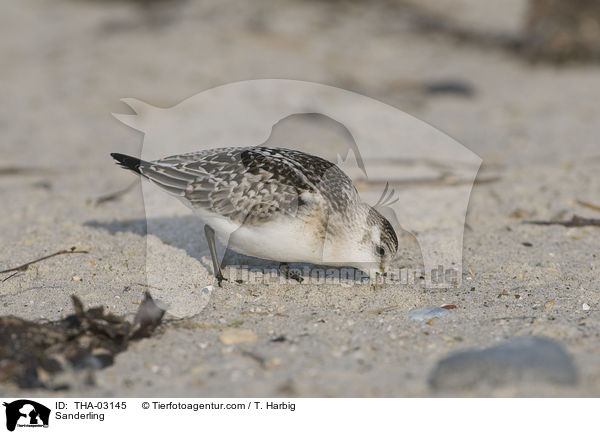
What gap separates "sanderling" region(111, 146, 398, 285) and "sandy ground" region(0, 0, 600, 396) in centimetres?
36

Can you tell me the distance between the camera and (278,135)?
9680 mm

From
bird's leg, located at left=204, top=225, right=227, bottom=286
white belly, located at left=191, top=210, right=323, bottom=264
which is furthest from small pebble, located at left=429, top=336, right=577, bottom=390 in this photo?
bird's leg, located at left=204, top=225, right=227, bottom=286

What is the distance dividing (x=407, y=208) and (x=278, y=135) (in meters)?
3.50

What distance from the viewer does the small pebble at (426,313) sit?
458 centimetres

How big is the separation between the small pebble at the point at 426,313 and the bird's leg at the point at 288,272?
1035 mm

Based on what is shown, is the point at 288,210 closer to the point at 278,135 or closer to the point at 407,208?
the point at 407,208

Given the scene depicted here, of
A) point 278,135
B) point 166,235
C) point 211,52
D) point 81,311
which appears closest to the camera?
point 81,311

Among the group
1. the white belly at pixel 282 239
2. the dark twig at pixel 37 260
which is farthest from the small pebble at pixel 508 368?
the dark twig at pixel 37 260

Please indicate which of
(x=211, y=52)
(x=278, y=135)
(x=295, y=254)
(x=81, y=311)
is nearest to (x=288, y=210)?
(x=295, y=254)

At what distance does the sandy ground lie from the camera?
396 centimetres

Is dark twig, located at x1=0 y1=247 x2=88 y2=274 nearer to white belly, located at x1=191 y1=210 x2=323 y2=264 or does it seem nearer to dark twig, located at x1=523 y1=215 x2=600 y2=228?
white belly, located at x1=191 y1=210 x2=323 y2=264
